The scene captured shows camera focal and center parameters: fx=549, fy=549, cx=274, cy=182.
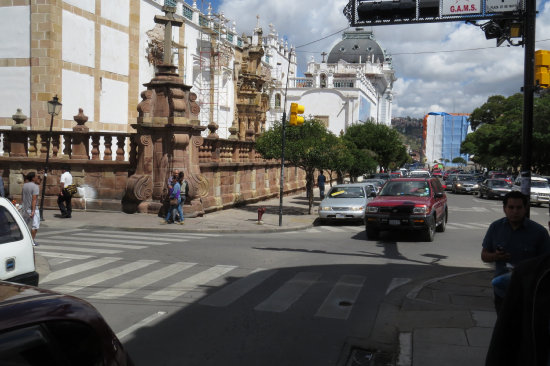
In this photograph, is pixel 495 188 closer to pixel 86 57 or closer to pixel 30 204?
pixel 86 57

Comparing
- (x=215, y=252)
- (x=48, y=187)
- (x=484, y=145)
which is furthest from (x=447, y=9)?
(x=484, y=145)

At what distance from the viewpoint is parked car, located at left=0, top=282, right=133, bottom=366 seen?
288cm

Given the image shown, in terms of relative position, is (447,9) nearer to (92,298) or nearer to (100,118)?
(92,298)

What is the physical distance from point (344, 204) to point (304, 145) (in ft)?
12.9

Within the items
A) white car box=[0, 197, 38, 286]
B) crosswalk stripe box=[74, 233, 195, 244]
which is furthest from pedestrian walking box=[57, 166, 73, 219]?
white car box=[0, 197, 38, 286]

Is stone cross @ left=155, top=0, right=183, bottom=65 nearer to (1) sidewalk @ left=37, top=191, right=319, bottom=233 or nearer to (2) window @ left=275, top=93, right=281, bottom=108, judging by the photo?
(1) sidewalk @ left=37, top=191, right=319, bottom=233

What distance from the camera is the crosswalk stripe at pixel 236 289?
823 centimetres

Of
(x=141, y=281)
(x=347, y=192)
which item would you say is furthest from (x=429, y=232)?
(x=141, y=281)

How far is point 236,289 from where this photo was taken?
9109mm

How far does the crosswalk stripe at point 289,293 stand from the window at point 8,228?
3343 millimetres

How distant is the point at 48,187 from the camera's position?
69.2 ft

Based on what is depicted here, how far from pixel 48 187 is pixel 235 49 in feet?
96.4

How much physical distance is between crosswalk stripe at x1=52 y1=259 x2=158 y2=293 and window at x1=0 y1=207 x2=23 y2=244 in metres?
2.03

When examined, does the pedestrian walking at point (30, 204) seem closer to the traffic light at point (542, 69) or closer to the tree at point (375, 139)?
the traffic light at point (542, 69)
